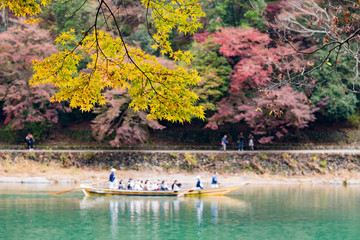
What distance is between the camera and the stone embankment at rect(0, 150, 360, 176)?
35.8m

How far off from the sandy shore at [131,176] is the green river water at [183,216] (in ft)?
11.4

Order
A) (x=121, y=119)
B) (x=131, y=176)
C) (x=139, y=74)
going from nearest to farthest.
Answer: (x=139, y=74), (x=131, y=176), (x=121, y=119)

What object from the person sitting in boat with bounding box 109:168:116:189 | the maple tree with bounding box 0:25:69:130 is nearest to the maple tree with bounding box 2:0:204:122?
the person sitting in boat with bounding box 109:168:116:189

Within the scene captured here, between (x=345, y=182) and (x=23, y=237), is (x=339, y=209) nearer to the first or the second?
(x=345, y=182)

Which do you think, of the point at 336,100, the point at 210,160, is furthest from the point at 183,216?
the point at 336,100

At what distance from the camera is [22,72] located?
128 feet

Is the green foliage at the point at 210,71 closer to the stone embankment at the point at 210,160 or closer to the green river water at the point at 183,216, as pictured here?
the stone embankment at the point at 210,160

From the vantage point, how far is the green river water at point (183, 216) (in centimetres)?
1995

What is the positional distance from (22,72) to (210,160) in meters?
16.7

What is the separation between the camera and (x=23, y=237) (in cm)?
1895

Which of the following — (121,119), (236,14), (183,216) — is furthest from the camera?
(236,14)

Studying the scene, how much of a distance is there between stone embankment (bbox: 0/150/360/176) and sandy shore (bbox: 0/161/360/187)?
0.37 m

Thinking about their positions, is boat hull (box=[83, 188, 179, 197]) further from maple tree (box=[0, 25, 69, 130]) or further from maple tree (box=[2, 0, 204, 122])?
maple tree (box=[2, 0, 204, 122])

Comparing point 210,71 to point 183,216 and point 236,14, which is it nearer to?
point 236,14
